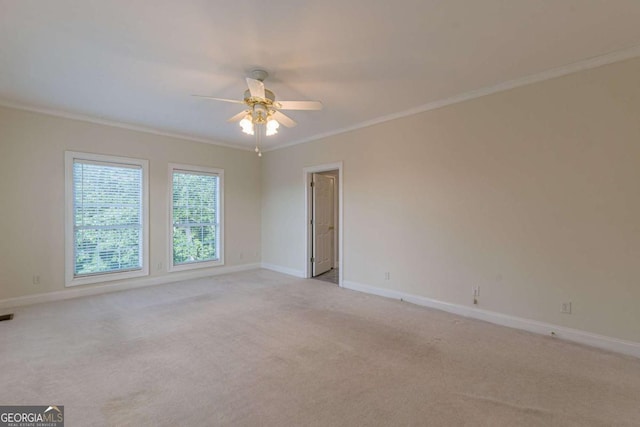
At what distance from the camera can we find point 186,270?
5.42 m

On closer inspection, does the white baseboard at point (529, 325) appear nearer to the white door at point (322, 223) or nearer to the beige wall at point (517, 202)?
the beige wall at point (517, 202)

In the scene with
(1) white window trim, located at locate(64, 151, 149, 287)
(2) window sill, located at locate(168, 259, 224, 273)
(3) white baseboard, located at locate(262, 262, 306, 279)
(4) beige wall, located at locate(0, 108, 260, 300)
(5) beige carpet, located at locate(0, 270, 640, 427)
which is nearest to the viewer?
(5) beige carpet, located at locate(0, 270, 640, 427)

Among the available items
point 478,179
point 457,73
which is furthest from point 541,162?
point 457,73

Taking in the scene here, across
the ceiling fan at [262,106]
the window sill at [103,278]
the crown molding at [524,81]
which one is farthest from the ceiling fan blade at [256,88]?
the window sill at [103,278]

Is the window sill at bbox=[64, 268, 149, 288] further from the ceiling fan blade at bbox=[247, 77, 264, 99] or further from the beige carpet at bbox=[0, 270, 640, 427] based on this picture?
the ceiling fan blade at bbox=[247, 77, 264, 99]

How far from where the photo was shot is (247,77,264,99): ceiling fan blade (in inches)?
97.8

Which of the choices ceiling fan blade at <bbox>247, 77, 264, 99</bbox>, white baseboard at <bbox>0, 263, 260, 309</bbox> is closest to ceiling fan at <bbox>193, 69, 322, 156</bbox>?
ceiling fan blade at <bbox>247, 77, 264, 99</bbox>

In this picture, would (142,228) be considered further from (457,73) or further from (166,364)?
(457,73)

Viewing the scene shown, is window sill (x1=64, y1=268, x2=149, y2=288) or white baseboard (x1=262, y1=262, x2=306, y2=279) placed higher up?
window sill (x1=64, y1=268, x2=149, y2=288)

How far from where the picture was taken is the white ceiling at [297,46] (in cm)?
203

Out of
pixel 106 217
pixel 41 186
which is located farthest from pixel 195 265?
pixel 41 186

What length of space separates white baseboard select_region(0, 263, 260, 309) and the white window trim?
92 mm

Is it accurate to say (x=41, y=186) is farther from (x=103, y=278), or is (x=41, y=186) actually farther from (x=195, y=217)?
(x=195, y=217)

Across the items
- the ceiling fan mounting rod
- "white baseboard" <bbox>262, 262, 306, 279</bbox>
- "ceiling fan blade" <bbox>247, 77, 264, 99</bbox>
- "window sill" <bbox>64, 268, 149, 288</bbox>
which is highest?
the ceiling fan mounting rod
